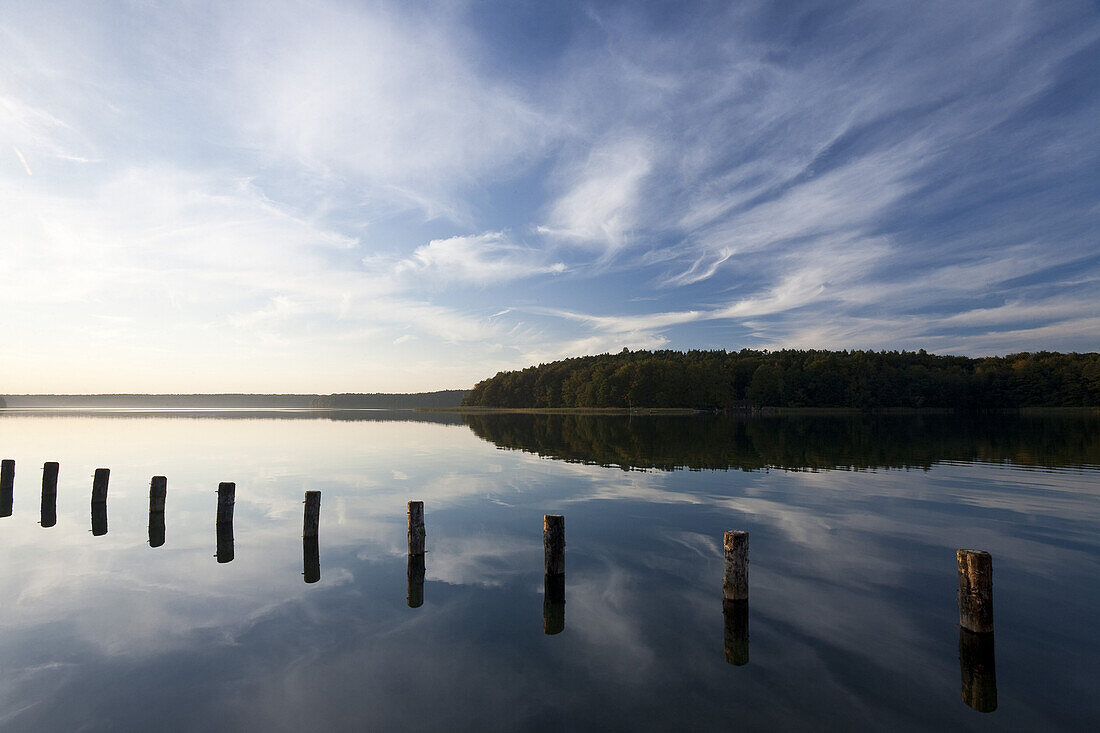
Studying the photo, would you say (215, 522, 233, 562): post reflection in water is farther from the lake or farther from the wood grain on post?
the wood grain on post

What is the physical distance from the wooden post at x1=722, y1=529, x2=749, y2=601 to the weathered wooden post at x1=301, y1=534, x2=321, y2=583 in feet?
32.7

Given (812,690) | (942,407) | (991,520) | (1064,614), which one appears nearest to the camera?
(812,690)

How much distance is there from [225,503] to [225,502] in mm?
40

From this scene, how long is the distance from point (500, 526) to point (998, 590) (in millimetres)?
13928

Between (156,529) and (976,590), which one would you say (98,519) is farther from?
(976,590)

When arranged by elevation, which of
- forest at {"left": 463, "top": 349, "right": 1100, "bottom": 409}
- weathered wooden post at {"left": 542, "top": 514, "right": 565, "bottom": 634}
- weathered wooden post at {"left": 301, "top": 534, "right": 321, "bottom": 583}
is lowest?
weathered wooden post at {"left": 301, "top": 534, "right": 321, "bottom": 583}

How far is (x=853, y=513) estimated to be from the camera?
2175 cm

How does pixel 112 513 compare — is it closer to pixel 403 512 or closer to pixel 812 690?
pixel 403 512

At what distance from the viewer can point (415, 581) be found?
14320mm

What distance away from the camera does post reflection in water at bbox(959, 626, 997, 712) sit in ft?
28.7

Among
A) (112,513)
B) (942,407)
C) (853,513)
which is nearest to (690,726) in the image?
(853,513)

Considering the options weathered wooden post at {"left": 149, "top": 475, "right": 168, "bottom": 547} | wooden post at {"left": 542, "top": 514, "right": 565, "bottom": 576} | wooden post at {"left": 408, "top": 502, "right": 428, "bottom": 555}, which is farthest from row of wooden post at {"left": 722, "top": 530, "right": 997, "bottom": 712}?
weathered wooden post at {"left": 149, "top": 475, "right": 168, "bottom": 547}

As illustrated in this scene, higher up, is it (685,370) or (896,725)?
(685,370)

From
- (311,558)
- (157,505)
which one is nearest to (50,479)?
(157,505)
